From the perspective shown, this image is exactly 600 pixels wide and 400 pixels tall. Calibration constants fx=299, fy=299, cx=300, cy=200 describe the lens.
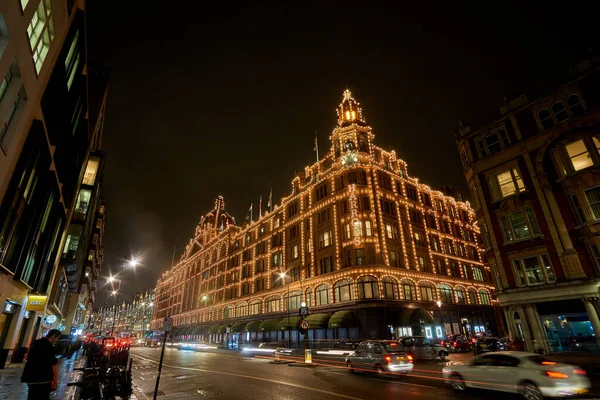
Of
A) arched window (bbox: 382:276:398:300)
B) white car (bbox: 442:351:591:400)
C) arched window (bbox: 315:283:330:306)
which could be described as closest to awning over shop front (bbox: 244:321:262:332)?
arched window (bbox: 315:283:330:306)

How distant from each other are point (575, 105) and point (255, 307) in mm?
49954

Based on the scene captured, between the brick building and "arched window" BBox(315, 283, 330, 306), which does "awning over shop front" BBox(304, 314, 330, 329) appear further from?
the brick building

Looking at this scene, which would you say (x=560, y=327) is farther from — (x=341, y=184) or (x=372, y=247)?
(x=341, y=184)

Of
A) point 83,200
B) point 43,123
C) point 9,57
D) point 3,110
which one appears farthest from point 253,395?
point 83,200

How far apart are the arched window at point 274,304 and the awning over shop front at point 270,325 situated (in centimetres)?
184

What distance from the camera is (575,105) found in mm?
20969

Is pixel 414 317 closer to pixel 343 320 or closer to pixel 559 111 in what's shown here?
pixel 343 320

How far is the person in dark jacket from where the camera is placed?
6.29m

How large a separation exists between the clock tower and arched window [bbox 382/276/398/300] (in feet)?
50.3

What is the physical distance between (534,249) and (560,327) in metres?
5.08

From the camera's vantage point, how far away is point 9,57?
959 cm

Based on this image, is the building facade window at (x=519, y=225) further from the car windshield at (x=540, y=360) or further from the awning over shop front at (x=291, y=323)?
the awning over shop front at (x=291, y=323)

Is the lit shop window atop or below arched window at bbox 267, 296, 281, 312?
atop

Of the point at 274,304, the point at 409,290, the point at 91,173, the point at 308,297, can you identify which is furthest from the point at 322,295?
the point at 91,173
